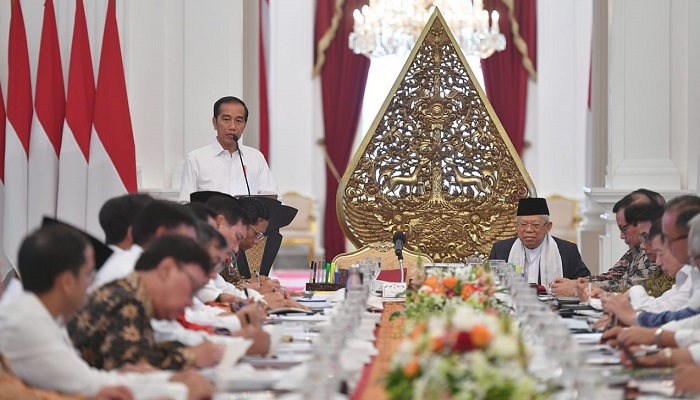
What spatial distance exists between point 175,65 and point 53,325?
5.39 metres

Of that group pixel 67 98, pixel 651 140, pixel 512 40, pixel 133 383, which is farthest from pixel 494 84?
pixel 133 383

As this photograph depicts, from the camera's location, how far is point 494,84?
1237cm

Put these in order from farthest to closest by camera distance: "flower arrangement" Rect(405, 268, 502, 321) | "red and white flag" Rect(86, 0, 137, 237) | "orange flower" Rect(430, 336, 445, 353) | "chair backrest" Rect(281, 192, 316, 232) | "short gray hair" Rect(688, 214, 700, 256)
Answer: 1. "chair backrest" Rect(281, 192, 316, 232)
2. "red and white flag" Rect(86, 0, 137, 237)
3. "flower arrangement" Rect(405, 268, 502, 321)
4. "short gray hair" Rect(688, 214, 700, 256)
5. "orange flower" Rect(430, 336, 445, 353)

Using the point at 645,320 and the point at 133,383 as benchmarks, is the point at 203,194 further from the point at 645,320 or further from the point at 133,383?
the point at 133,383

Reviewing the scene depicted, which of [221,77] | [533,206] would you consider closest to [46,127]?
[221,77]

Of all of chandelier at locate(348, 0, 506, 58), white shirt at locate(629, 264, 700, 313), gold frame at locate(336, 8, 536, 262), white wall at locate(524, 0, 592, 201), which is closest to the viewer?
white shirt at locate(629, 264, 700, 313)

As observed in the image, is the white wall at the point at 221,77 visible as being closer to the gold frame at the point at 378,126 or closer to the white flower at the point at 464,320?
the gold frame at the point at 378,126

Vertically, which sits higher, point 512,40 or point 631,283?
point 512,40

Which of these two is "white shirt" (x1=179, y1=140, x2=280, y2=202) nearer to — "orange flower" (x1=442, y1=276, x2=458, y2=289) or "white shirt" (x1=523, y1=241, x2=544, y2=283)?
"white shirt" (x1=523, y1=241, x2=544, y2=283)

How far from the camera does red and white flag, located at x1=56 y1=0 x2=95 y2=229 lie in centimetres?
677

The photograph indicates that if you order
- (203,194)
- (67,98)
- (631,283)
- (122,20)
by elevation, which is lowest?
(631,283)

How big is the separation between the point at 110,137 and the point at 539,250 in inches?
103

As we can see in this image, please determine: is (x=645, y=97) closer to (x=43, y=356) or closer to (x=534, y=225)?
(x=534, y=225)

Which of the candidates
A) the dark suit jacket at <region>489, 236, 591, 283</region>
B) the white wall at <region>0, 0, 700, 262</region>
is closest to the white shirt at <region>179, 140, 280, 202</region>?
the white wall at <region>0, 0, 700, 262</region>
